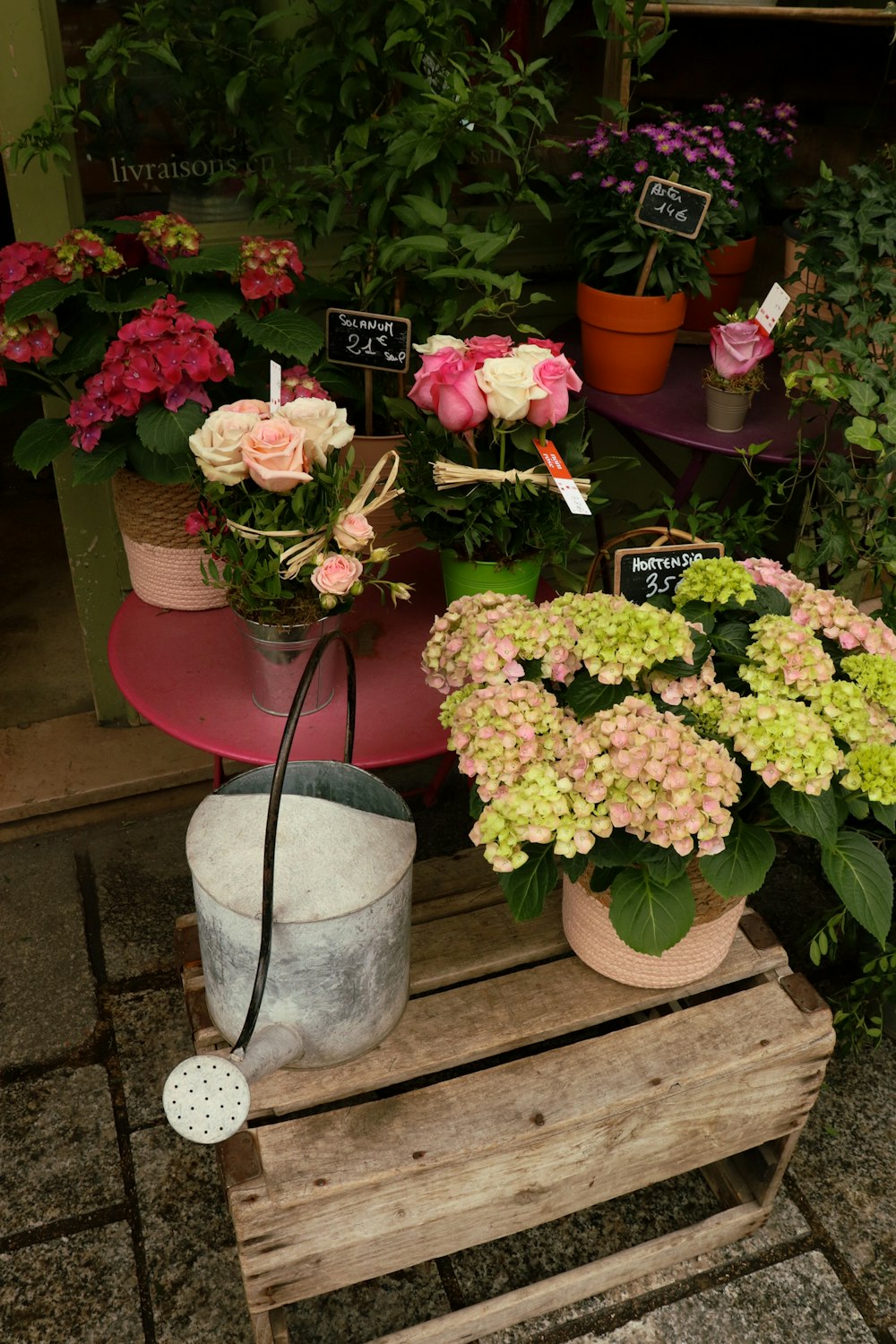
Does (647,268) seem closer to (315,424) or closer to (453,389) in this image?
(453,389)

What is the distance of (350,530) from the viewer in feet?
4.97

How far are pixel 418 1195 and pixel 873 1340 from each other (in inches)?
32.1

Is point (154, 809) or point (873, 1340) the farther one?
point (154, 809)

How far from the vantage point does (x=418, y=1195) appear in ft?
4.53

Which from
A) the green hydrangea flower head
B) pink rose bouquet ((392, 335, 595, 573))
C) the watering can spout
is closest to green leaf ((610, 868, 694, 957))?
the green hydrangea flower head

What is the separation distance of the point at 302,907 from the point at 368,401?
98cm

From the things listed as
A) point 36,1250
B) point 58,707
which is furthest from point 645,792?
point 58,707

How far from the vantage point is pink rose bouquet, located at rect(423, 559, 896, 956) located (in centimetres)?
123

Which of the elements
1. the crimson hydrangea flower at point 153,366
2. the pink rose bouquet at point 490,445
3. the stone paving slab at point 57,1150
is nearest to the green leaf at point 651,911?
the pink rose bouquet at point 490,445

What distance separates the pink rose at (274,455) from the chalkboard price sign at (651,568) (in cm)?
45

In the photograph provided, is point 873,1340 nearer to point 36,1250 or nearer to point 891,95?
point 36,1250

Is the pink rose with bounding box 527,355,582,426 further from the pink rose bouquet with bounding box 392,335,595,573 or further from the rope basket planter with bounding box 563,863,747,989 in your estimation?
the rope basket planter with bounding box 563,863,747,989

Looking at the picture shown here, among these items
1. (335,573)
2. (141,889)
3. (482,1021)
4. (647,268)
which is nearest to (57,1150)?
(141,889)

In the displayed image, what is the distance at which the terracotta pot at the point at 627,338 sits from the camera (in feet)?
7.26
